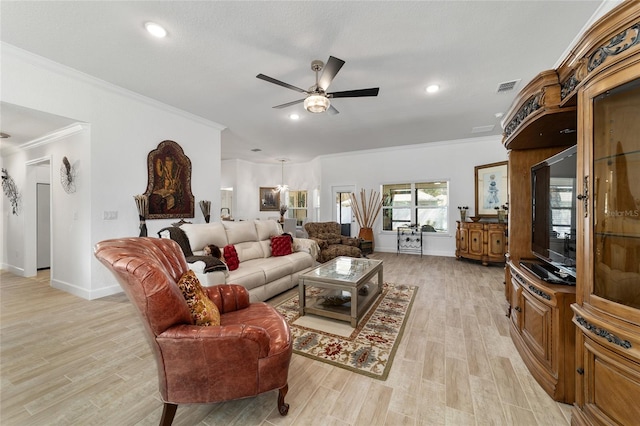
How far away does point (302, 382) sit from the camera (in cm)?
180

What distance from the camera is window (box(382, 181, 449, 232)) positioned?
6.50m

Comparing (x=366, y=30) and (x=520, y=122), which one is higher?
(x=366, y=30)

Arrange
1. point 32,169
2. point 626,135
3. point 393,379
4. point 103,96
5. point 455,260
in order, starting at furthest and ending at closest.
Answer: point 455,260 → point 32,169 → point 103,96 → point 393,379 → point 626,135

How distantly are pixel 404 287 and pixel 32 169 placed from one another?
23.1 ft

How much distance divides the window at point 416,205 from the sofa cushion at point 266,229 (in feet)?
12.6

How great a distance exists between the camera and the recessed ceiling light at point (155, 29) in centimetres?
232

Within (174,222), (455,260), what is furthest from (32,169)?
(455,260)

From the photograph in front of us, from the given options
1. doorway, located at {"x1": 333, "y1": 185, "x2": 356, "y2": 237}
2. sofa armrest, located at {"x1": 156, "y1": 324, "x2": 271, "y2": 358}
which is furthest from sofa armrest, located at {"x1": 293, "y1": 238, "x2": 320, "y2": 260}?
doorway, located at {"x1": 333, "y1": 185, "x2": 356, "y2": 237}

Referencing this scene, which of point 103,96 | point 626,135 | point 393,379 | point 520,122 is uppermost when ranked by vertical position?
point 103,96

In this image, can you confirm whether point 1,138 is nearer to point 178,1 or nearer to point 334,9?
point 178,1

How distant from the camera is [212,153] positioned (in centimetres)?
491

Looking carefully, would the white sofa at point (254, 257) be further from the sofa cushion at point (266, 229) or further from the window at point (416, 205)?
the window at point (416, 205)

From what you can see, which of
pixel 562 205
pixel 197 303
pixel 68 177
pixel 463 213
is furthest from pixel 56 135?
pixel 463 213

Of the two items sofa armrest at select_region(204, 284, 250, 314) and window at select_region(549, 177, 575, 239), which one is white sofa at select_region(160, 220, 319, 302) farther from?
window at select_region(549, 177, 575, 239)
